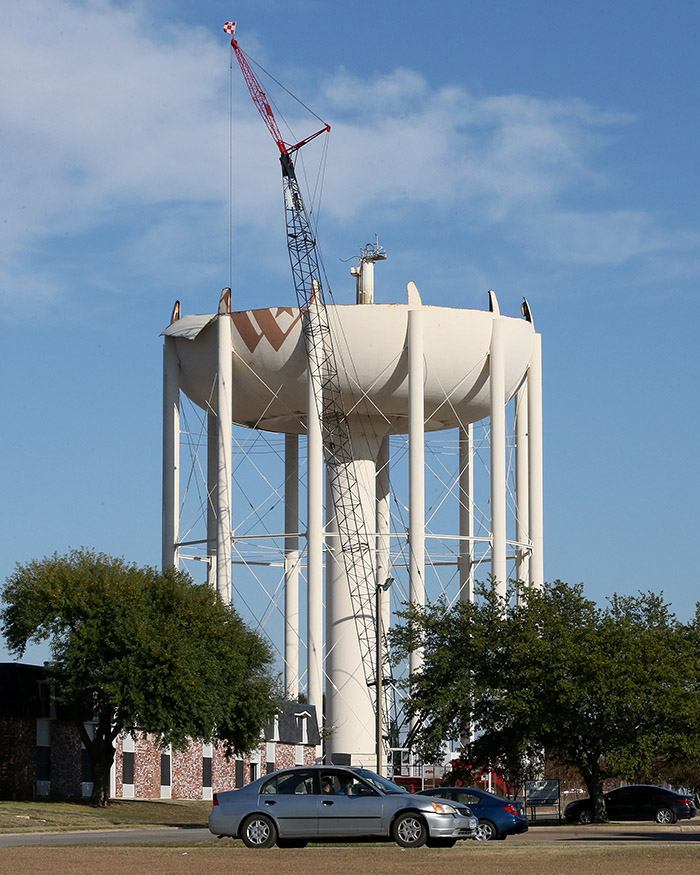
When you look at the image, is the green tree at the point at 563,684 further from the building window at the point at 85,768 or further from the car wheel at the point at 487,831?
the building window at the point at 85,768

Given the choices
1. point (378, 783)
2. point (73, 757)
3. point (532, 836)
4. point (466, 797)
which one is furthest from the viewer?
point (73, 757)

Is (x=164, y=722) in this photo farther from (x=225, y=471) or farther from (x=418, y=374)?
(x=418, y=374)

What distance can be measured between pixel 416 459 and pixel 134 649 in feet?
39.5

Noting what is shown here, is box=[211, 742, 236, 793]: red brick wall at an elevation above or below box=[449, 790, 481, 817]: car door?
below

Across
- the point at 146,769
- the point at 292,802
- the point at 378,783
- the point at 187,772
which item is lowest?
the point at 187,772

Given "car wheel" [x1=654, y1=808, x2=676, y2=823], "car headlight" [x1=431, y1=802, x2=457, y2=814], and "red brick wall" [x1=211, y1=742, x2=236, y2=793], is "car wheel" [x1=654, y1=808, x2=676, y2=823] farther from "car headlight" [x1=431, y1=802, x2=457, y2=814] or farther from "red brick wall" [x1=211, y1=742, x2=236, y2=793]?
"red brick wall" [x1=211, y1=742, x2=236, y2=793]

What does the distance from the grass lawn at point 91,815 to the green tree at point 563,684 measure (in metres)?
7.20

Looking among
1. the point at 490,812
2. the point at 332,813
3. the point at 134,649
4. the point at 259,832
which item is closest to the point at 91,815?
the point at 134,649

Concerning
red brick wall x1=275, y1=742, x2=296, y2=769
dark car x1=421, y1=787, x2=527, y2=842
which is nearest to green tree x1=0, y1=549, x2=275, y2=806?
dark car x1=421, y1=787, x2=527, y2=842

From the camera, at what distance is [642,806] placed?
37.8 meters

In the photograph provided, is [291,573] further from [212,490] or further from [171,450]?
[171,450]

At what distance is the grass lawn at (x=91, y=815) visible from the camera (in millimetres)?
33531

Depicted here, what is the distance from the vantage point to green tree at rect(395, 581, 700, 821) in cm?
3672

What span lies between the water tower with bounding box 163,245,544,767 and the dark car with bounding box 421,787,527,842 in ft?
50.9
